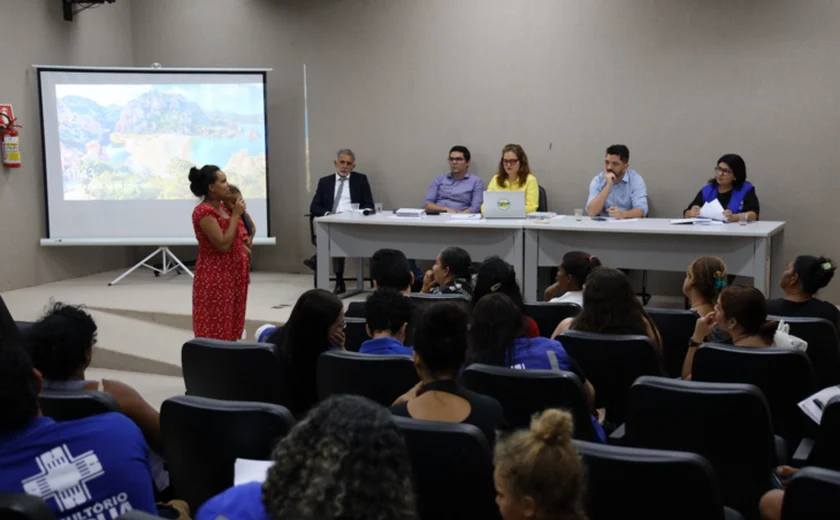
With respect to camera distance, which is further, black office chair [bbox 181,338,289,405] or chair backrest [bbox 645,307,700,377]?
chair backrest [bbox 645,307,700,377]

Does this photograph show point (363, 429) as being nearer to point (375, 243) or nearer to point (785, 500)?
point (785, 500)

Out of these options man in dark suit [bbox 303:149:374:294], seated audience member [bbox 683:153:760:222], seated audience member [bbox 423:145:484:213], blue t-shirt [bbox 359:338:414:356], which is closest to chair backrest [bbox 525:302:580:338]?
blue t-shirt [bbox 359:338:414:356]

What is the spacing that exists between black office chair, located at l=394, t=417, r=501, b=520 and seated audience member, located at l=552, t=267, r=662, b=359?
1.28m

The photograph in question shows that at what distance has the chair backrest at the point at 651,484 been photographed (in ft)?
5.68

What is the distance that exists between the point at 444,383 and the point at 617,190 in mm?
4874

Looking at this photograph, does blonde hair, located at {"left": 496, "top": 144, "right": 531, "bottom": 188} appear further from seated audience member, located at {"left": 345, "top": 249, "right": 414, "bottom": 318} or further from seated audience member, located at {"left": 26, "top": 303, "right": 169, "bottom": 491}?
seated audience member, located at {"left": 26, "top": 303, "right": 169, "bottom": 491}

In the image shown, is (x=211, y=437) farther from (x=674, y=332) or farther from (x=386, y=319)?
(x=674, y=332)

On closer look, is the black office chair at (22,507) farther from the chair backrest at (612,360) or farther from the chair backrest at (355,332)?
the chair backrest at (355,332)

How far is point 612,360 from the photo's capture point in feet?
9.95

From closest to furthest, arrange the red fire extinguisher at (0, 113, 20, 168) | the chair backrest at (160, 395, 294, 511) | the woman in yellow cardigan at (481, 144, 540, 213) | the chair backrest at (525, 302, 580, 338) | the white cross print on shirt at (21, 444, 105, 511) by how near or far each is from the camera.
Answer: the white cross print on shirt at (21, 444, 105, 511), the chair backrest at (160, 395, 294, 511), the chair backrest at (525, 302, 580, 338), the woman in yellow cardigan at (481, 144, 540, 213), the red fire extinguisher at (0, 113, 20, 168)

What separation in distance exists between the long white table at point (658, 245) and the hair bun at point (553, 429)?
14.3 feet

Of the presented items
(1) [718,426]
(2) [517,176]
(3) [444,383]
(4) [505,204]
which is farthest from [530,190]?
(3) [444,383]

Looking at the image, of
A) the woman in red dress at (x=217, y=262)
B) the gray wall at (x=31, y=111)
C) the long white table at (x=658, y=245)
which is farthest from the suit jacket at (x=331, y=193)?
the woman in red dress at (x=217, y=262)

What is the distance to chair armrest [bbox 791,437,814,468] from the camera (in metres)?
2.50
